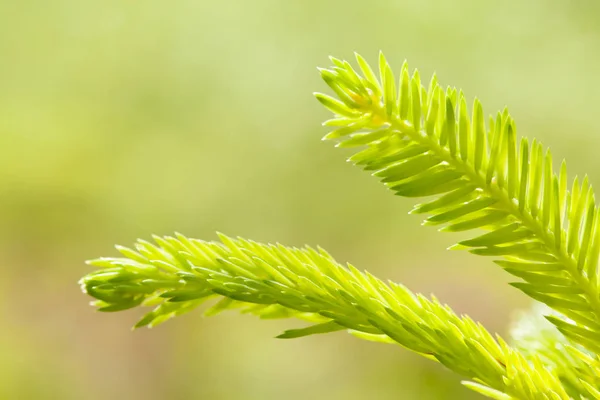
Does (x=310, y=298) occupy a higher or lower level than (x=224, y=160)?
lower

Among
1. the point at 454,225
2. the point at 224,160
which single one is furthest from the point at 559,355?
the point at 224,160

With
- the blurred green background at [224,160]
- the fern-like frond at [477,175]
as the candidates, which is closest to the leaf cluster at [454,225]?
the fern-like frond at [477,175]

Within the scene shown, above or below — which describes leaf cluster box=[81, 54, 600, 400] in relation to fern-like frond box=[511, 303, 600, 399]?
above

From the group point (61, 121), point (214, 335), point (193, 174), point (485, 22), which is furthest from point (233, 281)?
point (485, 22)

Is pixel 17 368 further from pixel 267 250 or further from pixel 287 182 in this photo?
pixel 267 250

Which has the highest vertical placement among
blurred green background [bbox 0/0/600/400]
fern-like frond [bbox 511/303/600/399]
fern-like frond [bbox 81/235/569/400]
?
blurred green background [bbox 0/0/600/400]

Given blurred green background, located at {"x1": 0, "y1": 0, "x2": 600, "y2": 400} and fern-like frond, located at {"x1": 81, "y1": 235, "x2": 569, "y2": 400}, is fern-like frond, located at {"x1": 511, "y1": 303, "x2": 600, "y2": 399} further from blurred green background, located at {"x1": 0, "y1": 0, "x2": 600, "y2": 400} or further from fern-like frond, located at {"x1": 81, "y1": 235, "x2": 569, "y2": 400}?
blurred green background, located at {"x1": 0, "y1": 0, "x2": 600, "y2": 400}

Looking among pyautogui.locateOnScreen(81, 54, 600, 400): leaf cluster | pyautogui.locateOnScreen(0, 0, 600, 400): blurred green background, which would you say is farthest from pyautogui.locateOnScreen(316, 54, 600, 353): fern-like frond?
pyautogui.locateOnScreen(0, 0, 600, 400): blurred green background

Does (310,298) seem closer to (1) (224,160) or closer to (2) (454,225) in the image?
(2) (454,225)
